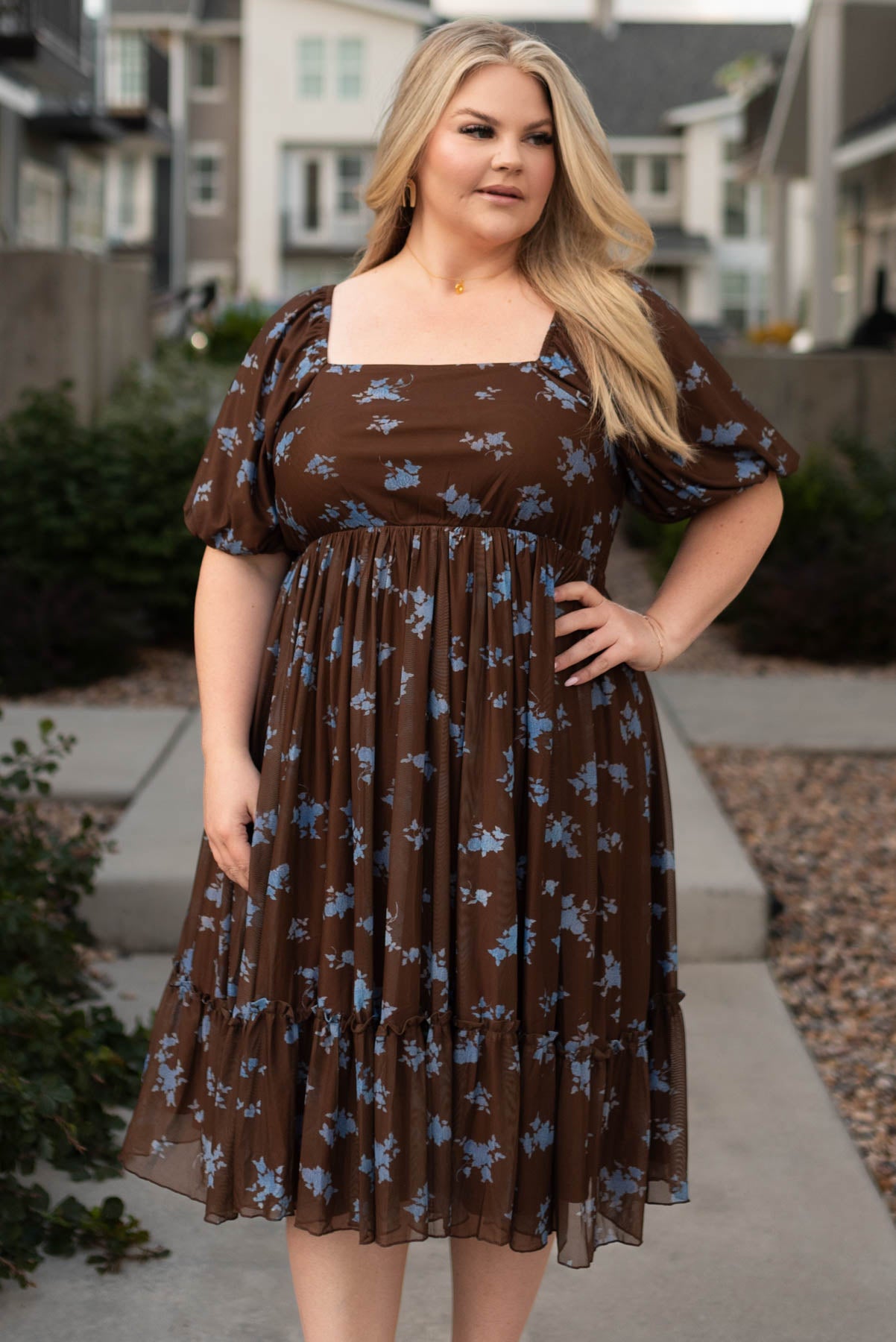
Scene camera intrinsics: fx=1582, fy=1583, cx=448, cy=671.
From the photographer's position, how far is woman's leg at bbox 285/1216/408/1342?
79.7 inches

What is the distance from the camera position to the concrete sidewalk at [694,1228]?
250 cm

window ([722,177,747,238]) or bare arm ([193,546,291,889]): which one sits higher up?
window ([722,177,747,238])

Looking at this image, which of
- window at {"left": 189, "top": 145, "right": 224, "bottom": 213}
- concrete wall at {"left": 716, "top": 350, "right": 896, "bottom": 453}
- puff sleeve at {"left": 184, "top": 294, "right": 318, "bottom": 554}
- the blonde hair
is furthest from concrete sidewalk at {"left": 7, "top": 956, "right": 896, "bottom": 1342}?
window at {"left": 189, "top": 145, "right": 224, "bottom": 213}

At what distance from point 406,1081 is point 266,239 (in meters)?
36.1

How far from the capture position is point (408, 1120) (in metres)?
1.87

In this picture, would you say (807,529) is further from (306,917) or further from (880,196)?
(880,196)

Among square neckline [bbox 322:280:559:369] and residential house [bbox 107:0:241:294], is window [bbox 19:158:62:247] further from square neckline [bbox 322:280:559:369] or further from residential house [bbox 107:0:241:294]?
square neckline [bbox 322:280:559:369]

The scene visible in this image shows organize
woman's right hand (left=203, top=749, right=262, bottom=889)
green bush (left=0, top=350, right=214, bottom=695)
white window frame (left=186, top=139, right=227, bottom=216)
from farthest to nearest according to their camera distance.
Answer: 1. white window frame (left=186, top=139, right=227, bottom=216)
2. green bush (left=0, top=350, right=214, bottom=695)
3. woman's right hand (left=203, top=749, right=262, bottom=889)

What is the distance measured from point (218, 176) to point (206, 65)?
8.45ft

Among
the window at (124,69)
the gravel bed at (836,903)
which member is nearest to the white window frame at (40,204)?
the window at (124,69)

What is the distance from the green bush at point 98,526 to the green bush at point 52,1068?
3.21m

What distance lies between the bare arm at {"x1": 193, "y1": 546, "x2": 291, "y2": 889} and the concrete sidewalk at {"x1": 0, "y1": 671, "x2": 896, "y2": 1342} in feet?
3.10

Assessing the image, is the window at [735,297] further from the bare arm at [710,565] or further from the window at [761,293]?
the bare arm at [710,565]

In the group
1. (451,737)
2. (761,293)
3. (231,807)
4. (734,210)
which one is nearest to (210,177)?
(734,210)
